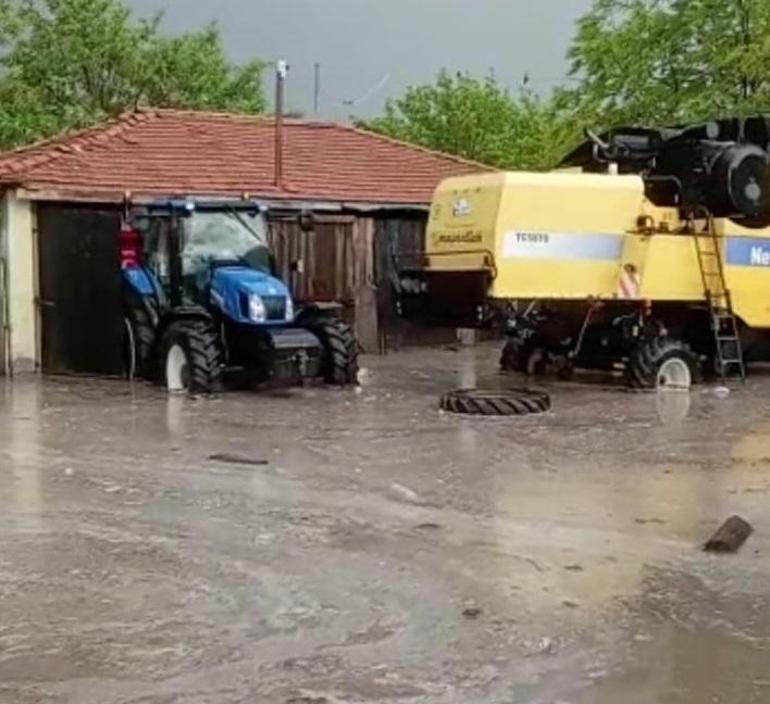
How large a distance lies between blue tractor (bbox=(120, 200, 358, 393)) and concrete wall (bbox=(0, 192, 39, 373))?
89.5 inches

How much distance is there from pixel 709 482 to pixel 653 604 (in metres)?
3.83

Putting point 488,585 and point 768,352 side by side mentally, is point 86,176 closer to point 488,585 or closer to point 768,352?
point 768,352

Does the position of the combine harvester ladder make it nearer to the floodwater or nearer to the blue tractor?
the floodwater

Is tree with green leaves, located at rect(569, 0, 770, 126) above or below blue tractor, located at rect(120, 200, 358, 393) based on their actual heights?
above

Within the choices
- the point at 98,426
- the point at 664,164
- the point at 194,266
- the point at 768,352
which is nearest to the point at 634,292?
the point at 664,164

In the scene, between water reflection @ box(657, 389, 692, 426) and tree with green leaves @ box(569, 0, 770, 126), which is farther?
tree with green leaves @ box(569, 0, 770, 126)

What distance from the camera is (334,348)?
17.3 meters

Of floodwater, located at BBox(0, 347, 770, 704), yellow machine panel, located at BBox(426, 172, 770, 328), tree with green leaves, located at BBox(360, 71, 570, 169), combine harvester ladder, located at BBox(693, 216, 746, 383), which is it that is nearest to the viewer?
floodwater, located at BBox(0, 347, 770, 704)

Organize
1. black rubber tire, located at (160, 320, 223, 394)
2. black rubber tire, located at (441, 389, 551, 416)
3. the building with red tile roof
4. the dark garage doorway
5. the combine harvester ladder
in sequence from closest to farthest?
black rubber tire, located at (441, 389, 551, 416) < black rubber tire, located at (160, 320, 223, 394) < the combine harvester ladder < the dark garage doorway < the building with red tile roof

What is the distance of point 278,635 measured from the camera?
267 inches

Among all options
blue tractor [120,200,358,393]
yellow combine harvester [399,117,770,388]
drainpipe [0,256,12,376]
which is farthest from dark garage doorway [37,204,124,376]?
yellow combine harvester [399,117,770,388]

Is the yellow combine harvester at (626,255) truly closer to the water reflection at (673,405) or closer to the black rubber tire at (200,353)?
the water reflection at (673,405)

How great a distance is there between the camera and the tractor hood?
55.0 feet

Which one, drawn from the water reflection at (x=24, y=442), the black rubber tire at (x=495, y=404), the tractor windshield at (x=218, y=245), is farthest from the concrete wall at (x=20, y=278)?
the black rubber tire at (x=495, y=404)
